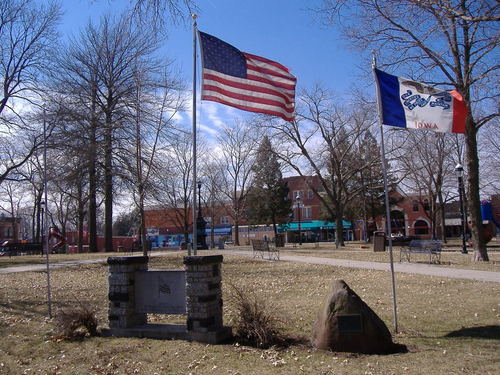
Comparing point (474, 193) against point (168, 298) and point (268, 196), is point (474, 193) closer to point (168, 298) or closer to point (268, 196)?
point (168, 298)

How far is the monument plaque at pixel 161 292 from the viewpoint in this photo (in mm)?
7352

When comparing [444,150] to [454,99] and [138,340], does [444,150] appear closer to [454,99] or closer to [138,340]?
[454,99]

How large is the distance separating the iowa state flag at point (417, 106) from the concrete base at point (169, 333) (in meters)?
4.13

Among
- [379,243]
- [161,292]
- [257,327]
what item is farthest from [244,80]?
[379,243]

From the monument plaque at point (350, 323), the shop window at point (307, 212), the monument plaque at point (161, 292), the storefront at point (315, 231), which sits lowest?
the storefront at point (315, 231)

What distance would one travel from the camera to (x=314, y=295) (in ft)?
35.3

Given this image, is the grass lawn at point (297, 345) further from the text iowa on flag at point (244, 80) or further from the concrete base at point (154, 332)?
the text iowa on flag at point (244, 80)

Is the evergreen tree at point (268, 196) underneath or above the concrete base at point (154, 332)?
above

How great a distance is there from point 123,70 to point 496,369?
24817 mm

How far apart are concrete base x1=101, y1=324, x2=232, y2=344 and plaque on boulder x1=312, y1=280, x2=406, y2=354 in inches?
54.5

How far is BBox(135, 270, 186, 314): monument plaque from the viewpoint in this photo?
7352mm

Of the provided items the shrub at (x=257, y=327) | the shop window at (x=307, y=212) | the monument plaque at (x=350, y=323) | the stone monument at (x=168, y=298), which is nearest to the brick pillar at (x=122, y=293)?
the stone monument at (x=168, y=298)

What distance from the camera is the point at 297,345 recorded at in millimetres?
6395

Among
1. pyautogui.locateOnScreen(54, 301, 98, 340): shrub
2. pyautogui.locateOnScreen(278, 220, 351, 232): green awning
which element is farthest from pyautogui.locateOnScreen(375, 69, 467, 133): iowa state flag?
pyautogui.locateOnScreen(278, 220, 351, 232): green awning
